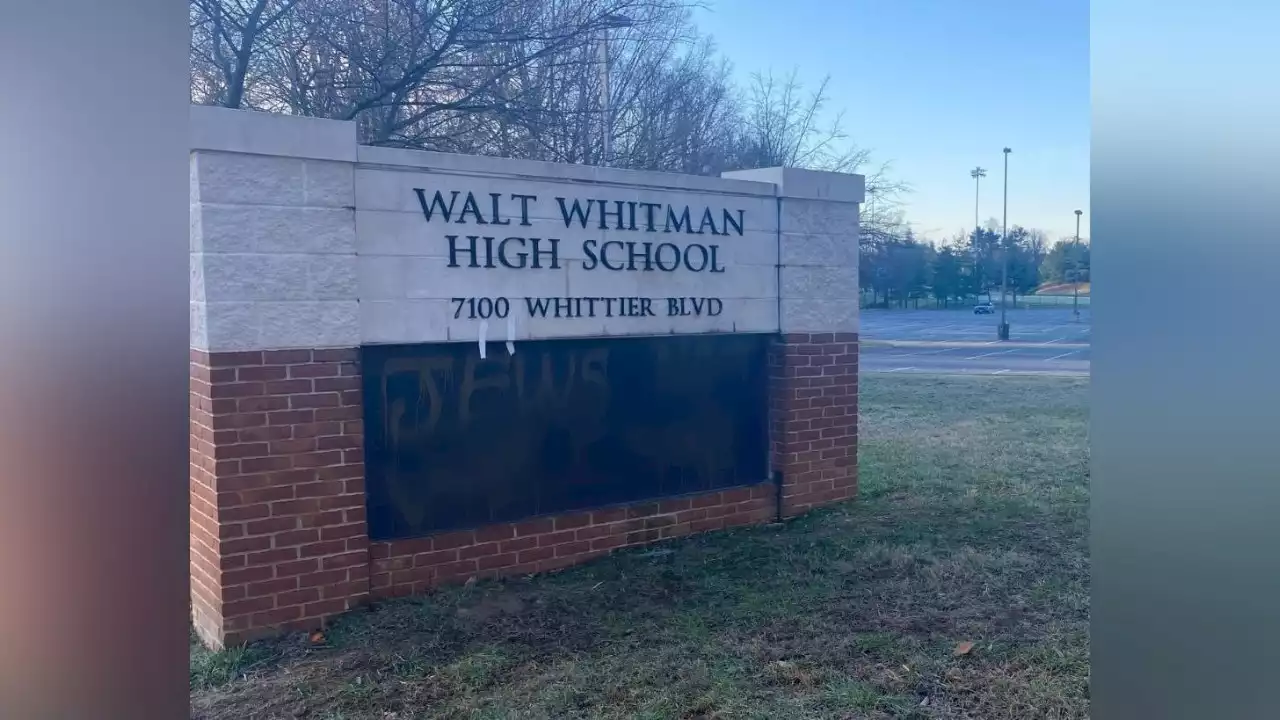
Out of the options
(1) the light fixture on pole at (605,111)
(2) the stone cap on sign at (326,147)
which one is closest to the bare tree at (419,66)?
(1) the light fixture on pole at (605,111)

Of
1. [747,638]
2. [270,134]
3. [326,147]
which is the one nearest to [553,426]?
[747,638]

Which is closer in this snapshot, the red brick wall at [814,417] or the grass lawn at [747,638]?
the grass lawn at [747,638]

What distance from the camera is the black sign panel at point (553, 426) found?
5.73 m

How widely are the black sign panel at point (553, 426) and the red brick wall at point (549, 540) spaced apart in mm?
86

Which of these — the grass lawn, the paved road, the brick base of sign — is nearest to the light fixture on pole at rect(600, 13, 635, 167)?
the paved road

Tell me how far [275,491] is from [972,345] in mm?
35722

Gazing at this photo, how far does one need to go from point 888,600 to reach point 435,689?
2.44m

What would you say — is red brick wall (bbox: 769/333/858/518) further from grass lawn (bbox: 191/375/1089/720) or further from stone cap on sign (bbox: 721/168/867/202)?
stone cap on sign (bbox: 721/168/867/202)

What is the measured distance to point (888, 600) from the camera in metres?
5.56

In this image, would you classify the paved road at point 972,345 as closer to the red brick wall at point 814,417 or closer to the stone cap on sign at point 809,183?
the red brick wall at point 814,417

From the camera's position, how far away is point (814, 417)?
7617mm

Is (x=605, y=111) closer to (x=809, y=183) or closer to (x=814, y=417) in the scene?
(x=809, y=183)

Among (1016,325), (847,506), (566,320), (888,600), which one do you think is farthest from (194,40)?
(1016,325)
